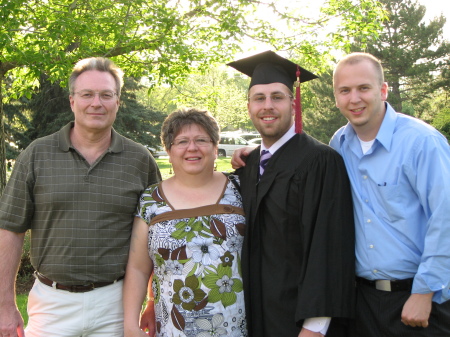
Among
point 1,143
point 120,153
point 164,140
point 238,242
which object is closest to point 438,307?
point 238,242

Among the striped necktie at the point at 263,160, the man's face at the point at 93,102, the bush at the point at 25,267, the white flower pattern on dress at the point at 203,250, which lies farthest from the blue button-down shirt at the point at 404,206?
the bush at the point at 25,267

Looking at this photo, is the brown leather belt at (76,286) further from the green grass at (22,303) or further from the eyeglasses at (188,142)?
the green grass at (22,303)

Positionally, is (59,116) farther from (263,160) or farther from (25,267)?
(263,160)

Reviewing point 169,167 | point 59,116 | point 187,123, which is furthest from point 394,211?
point 169,167

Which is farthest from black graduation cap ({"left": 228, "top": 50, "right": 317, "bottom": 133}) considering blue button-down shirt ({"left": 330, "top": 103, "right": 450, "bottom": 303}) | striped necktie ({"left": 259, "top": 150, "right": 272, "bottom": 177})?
→ blue button-down shirt ({"left": 330, "top": 103, "right": 450, "bottom": 303})

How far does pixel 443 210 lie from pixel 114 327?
80.1 inches

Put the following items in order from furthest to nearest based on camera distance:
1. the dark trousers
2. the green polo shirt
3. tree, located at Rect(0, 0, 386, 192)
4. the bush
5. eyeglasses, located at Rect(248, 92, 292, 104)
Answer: the bush
tree, located at Rect(0, 0, 386, 192)
eyeglasses, located at Rect(248, 92, 292, 104)
the green polo shirt
the dark trousers

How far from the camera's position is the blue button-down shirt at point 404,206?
2.39 meters

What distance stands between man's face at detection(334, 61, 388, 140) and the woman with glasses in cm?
83

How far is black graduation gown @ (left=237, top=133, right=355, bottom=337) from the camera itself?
2574 mm

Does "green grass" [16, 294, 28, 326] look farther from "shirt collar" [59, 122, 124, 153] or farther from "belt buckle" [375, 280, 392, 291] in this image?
"belt buckle" [375, 280, 392, 291]

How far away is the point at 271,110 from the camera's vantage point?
115 inches

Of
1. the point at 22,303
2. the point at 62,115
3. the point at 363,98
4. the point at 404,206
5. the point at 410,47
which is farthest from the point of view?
the point at 410,47

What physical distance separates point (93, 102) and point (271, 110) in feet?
3.58
